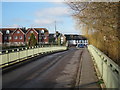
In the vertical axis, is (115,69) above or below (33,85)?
above

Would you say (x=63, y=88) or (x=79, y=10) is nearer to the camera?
(x=63, y=88)

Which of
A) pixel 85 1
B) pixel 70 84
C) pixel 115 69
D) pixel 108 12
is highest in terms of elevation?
pixel 85 1

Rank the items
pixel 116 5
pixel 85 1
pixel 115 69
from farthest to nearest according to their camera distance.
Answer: pixel 85 1
pixel 116 5
pixel 115 69

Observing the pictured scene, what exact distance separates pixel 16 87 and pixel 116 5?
6.17m

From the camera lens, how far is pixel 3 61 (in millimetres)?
12047

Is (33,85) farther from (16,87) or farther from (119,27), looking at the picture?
(119,27)

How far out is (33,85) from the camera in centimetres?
794

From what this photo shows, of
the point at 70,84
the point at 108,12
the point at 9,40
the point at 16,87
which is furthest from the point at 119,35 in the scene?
the point at 9,40

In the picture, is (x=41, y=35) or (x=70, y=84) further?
(x=41, y=35)

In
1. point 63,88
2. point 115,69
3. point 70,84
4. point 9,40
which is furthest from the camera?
point 9,40

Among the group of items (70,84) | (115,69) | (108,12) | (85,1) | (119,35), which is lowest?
(70,84)

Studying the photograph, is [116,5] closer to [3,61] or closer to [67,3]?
[67,3]

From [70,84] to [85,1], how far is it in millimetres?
5337

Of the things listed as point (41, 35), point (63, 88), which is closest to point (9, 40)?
point (41, 35)
